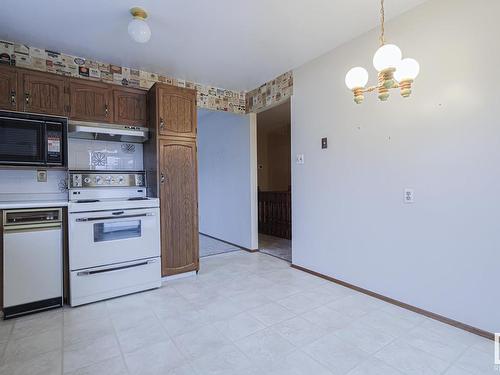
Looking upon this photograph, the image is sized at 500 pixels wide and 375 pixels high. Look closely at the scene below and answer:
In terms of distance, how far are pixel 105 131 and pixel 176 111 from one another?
32.2 inches

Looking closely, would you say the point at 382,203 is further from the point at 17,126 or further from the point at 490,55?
the point at 17,126

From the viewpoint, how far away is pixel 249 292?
111 inches

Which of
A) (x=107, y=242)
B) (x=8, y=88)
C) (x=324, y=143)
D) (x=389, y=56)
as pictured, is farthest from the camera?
(x=324, y=143)

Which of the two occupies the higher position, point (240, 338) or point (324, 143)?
point (324, 143)

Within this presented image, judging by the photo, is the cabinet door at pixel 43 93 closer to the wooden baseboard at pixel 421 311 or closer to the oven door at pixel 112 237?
the oven door at pixel 112 237

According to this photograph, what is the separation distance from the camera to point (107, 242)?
270cm

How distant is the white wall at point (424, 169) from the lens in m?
1.98

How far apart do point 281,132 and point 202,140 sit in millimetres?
3386

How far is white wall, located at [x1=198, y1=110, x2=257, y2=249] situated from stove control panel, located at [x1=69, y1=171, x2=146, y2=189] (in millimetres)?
1732

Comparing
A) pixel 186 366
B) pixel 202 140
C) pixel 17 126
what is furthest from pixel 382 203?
pixel 202 140

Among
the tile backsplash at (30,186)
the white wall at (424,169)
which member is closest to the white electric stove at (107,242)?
the tile backsplash at (30,186)

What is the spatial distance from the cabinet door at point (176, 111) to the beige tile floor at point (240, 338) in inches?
73.1

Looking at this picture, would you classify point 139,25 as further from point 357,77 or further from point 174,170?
point 357,77

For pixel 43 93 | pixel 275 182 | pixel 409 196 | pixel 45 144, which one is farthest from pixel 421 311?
pixel 275 182
